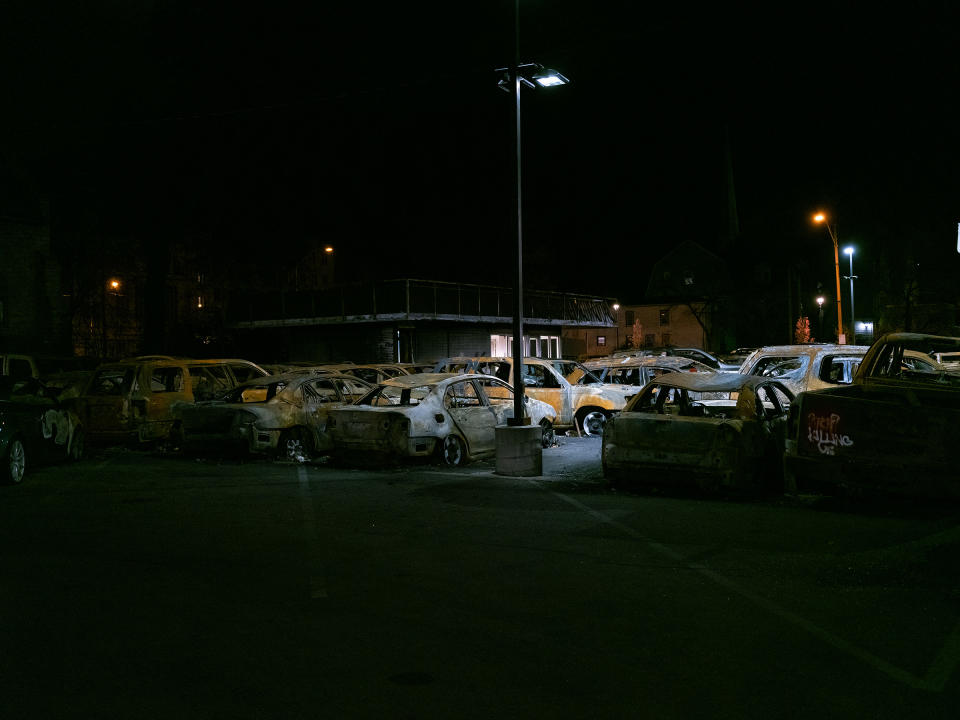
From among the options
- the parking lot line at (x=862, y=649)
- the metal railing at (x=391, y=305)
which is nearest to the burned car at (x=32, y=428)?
the parking lot line at (x=862, y=649)

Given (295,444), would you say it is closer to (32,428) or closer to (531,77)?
(32,428)

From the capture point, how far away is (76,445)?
14.8 meters

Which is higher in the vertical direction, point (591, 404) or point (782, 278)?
point (782, 278)

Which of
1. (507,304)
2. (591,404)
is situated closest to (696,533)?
(591,404)

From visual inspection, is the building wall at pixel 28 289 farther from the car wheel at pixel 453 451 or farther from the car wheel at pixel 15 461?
the car wheel at pixel 453 451

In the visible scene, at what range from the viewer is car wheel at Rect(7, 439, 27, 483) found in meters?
12.2

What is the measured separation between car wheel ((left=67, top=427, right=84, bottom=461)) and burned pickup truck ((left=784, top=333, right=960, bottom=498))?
11556 millimetres

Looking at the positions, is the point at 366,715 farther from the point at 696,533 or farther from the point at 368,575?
the point at 696,533

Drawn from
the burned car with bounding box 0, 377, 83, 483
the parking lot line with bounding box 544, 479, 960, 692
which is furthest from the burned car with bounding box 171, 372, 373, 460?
the parking lot line with bounding box 544, 479, 960, 692

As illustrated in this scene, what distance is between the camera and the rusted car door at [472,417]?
14047 mm

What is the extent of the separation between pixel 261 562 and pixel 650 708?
420 cm

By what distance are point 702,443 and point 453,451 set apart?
15.7ft

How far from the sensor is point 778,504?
10.3m

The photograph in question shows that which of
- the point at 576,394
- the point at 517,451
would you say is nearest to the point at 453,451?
the point at 517,451
